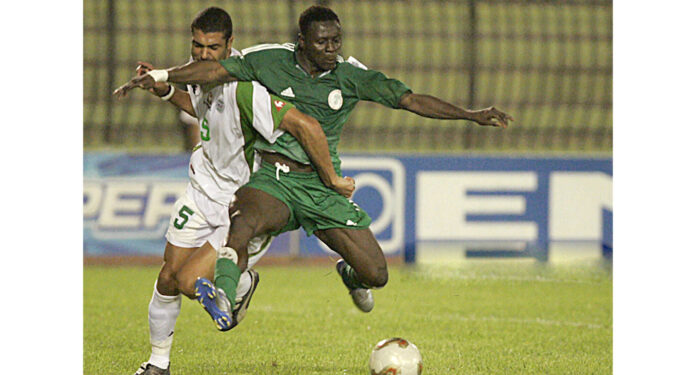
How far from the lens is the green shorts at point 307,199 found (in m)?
5.88

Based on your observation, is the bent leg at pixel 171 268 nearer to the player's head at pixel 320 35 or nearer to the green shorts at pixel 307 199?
the green shorts at pixel 307 199

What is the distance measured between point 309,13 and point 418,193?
22.1 feet

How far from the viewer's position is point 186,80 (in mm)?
5594

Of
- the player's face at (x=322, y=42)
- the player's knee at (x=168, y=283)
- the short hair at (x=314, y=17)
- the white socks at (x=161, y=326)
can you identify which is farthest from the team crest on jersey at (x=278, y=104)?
the white socks at (x=161, y=326)

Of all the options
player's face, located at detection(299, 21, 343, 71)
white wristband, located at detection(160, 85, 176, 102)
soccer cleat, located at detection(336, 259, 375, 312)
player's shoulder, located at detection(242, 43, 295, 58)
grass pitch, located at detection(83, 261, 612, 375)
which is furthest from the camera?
grass pitch, located at detection(83, 261, 612, 375)

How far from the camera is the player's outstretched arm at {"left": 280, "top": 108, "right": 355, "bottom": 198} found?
5773 mm

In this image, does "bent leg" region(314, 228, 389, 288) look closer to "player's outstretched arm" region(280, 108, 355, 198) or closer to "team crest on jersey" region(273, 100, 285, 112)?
"player's outstretched arm" region(280, 108, 355, 198)

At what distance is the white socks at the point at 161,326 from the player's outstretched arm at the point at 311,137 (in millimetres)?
1247

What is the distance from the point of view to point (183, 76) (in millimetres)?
5586

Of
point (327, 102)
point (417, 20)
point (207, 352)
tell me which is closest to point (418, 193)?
point (417, 20)

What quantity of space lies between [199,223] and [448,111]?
5.69ft

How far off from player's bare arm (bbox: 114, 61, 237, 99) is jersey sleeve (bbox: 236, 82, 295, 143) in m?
0.20

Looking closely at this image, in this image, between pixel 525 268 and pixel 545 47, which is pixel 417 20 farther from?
pixel 525 268

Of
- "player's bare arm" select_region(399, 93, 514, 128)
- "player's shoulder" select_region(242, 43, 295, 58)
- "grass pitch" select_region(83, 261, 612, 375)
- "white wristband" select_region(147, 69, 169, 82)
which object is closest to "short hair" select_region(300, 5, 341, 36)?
"player's shoulder" select_region(242, 43, 295, 58)
